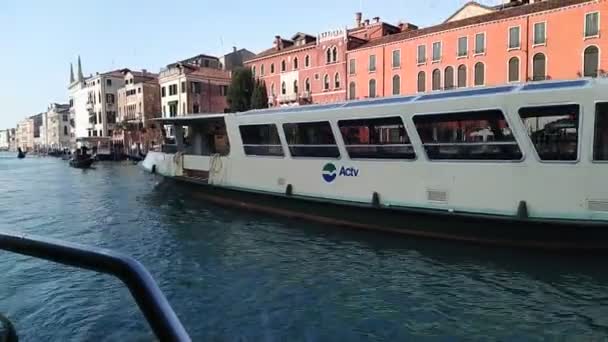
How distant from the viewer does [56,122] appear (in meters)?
122

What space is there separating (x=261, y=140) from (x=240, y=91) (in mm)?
35320

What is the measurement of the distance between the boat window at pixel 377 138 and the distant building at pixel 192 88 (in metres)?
48.5

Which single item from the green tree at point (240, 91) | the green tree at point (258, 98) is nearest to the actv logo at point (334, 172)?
the green tree at point (258, 98)

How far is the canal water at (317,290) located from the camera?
5.62m

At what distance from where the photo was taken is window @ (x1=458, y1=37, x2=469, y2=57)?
37.2 meters

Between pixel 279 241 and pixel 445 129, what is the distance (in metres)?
4.43

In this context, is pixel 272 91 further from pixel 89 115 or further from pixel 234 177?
pixel 89 115

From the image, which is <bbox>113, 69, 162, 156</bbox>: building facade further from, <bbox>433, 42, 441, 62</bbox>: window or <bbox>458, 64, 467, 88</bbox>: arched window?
<bbox>458, 64, 467, 88</bbox>: arched window

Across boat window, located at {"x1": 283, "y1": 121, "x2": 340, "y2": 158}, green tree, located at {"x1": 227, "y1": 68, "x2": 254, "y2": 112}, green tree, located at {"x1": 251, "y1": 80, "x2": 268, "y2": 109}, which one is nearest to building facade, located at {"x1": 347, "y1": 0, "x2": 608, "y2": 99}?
green tree, located at {"x1": 251, "y1": 80, "x2": 268, "y2": 109}

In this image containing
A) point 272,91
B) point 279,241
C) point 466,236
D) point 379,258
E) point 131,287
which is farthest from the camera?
point 272,91

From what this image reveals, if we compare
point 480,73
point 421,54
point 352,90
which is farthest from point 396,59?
point 480,73

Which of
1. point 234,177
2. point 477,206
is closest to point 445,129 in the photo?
point 477,206

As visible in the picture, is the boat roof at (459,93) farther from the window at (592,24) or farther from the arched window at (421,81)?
the arched window at (421,81)

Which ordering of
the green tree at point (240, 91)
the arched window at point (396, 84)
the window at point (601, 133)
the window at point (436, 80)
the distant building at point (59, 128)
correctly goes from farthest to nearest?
the distant building at point (59, 128)
the green tree at point (240, 91)
the arched window at point (396, 84)
the window at point (436, 80)
the window at point (601, 133)
